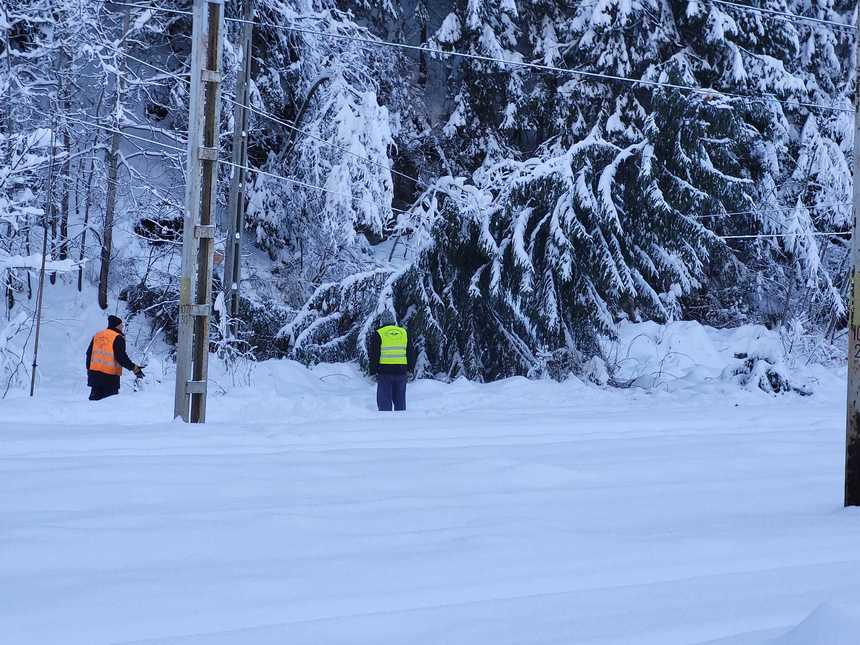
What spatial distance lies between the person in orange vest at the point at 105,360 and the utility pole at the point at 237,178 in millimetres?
6186

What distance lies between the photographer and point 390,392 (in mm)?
13031

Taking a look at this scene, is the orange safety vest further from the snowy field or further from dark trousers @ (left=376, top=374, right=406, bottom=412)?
the snowy field

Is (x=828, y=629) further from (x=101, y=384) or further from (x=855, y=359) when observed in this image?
(x=101, y=384)

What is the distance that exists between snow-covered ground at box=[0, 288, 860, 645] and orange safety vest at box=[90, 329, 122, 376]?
4283mm

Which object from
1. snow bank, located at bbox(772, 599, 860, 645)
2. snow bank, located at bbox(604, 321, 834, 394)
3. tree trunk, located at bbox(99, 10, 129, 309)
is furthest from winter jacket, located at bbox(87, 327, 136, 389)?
snow bank, located at bbox(772, 599, 860, 645)

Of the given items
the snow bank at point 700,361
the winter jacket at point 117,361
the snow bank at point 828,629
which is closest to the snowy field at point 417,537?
the snow bank at point 828,629

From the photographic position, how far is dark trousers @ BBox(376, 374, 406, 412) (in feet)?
42.6

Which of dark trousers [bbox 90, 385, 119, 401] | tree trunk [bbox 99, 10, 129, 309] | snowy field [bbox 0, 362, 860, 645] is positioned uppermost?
tree trunk [bbox 99, 10, 129, 309]

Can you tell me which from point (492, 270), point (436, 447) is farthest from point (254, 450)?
point (492, 270)

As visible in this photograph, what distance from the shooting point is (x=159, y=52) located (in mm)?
25078

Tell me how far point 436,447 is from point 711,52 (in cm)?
1830

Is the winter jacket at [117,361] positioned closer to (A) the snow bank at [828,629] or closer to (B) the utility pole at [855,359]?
(B) the utility pole at [855,359]

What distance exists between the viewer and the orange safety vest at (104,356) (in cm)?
1222

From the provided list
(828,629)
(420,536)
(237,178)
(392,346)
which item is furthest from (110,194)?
(828,629)
